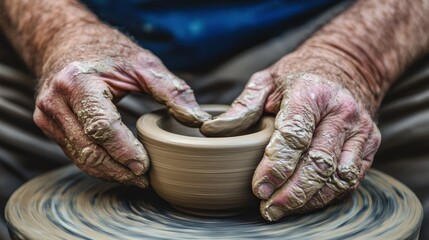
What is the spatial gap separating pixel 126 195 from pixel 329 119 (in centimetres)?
38

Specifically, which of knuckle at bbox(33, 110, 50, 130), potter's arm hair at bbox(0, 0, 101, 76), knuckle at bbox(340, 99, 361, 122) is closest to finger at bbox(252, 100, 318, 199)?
knuckle at bbox(340, 99, 361, 122)

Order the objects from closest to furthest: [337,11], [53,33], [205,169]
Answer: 1. [205,169]
2. [53,33]
3. [337,11]

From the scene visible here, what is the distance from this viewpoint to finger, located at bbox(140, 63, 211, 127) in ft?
4.14

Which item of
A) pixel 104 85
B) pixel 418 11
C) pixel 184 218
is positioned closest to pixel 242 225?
pixel 184 218

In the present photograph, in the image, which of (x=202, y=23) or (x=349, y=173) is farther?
(x=202, y=23)

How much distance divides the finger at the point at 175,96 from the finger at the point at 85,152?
14 cm

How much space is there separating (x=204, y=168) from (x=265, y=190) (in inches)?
4.1

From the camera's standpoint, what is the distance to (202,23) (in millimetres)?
1582

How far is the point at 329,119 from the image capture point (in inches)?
47.8

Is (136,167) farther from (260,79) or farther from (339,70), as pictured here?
(339,70)

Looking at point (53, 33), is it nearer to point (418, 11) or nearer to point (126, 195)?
point (126, 195)

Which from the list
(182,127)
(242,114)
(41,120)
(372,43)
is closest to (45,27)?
(41,120)

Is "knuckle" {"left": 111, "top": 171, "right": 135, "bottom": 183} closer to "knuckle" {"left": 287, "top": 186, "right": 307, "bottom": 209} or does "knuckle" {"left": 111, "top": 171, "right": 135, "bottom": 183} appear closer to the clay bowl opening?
the clay bowl opening

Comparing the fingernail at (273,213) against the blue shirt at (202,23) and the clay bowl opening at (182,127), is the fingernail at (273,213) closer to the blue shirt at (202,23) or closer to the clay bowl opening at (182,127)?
the clay bowl opening at (182,127)
